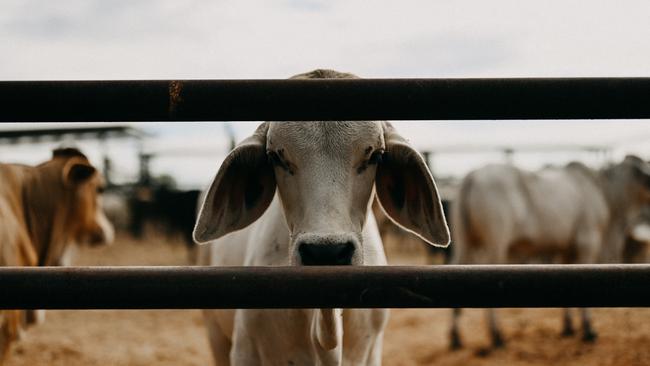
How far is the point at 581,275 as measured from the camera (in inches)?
51.9

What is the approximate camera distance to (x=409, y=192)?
227 cm

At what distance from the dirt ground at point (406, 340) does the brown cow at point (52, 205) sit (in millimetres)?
1115

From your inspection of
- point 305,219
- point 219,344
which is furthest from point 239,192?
point 219,344

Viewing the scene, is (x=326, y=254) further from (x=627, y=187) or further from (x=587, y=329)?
(x=627, y=187)

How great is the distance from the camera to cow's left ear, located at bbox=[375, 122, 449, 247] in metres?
2.13

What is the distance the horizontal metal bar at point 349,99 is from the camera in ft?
4.33

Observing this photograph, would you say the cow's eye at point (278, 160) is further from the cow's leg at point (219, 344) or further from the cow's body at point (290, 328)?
the cow's leg at point (219, 344)

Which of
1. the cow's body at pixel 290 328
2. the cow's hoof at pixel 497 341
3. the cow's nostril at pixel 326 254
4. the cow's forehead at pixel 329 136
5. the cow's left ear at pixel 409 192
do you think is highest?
the cow's forehead at pixel 329 136

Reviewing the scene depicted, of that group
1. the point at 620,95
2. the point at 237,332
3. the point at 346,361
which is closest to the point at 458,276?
the point at 620,95

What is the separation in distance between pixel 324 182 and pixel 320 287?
80 centimetres

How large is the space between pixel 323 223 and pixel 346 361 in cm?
81

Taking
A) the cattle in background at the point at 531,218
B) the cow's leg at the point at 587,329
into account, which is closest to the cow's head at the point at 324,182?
the cattle in background at the point at 531,218

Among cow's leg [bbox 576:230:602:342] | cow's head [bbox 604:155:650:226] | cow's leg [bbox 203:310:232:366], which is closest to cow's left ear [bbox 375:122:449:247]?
cow's leg [bbox 203:310:232:366]

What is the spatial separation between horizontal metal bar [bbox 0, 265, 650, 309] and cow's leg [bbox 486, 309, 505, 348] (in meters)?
5.53
